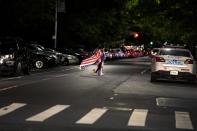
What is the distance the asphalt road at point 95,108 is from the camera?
12.3 meters

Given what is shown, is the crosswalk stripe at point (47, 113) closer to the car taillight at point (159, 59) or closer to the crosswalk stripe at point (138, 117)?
the crosswalk stripe at point (138, 117)

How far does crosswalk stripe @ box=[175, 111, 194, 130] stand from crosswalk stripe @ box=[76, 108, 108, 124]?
68.5 inches

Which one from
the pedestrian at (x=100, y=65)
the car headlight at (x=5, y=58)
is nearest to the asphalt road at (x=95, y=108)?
the car headlight at (x=5, y=58)

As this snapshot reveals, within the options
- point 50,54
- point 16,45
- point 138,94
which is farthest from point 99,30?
point 138,94

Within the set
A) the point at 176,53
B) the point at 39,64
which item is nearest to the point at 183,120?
the point at 176,53

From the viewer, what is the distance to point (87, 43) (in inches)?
2813

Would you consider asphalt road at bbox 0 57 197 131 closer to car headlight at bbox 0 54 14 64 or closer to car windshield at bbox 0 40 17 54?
car headlight at bbox 0 54 14 64

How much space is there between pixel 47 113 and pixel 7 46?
16.4 metres

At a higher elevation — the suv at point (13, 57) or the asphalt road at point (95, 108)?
the suv at point (13, 57)

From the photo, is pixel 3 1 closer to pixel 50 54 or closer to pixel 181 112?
pixel 50 54

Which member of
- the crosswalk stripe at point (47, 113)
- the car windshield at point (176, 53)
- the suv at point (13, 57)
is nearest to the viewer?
the crosswalk stripe at point (47, 113)

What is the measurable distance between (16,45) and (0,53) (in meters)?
1.49

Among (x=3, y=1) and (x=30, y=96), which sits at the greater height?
(x=3, y=1)

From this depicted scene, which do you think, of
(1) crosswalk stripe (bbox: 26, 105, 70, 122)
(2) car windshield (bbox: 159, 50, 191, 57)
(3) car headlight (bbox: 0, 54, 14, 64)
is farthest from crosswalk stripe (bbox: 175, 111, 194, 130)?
(3) car headlight (bbox: 0, 54, 14, 64)
